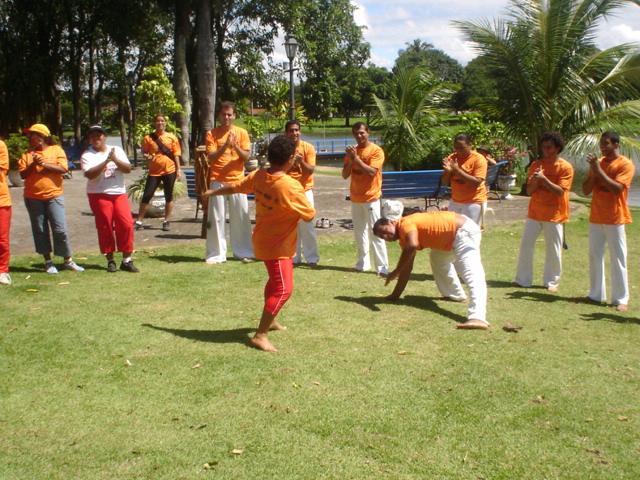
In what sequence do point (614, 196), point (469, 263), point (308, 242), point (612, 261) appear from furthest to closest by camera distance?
point (308, 242)
point (612, 261)
point (614, 196)
point (469, 263)

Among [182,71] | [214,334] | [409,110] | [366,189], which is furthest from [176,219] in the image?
[182,71]

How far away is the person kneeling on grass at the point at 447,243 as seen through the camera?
21.2 ft

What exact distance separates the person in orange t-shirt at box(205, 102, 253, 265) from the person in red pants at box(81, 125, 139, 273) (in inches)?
44.8

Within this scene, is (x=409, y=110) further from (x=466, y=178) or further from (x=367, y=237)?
(x=466, y=178)

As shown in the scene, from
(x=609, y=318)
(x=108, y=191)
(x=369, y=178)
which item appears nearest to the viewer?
(x=609, y=318)

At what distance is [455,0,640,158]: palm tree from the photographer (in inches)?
593

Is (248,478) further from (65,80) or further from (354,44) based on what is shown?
(354,44)

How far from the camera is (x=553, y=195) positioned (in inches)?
304

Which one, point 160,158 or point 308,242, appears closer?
point 308,242

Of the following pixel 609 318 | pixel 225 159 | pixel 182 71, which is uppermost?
pixel 182 71

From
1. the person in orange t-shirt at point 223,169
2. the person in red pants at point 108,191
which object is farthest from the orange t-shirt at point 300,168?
the person in red pants at point 108,191

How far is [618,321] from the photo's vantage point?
→ 6766 mm

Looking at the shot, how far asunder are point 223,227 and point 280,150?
3.99 m

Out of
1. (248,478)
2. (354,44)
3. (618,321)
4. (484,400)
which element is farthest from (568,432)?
(354,44)
